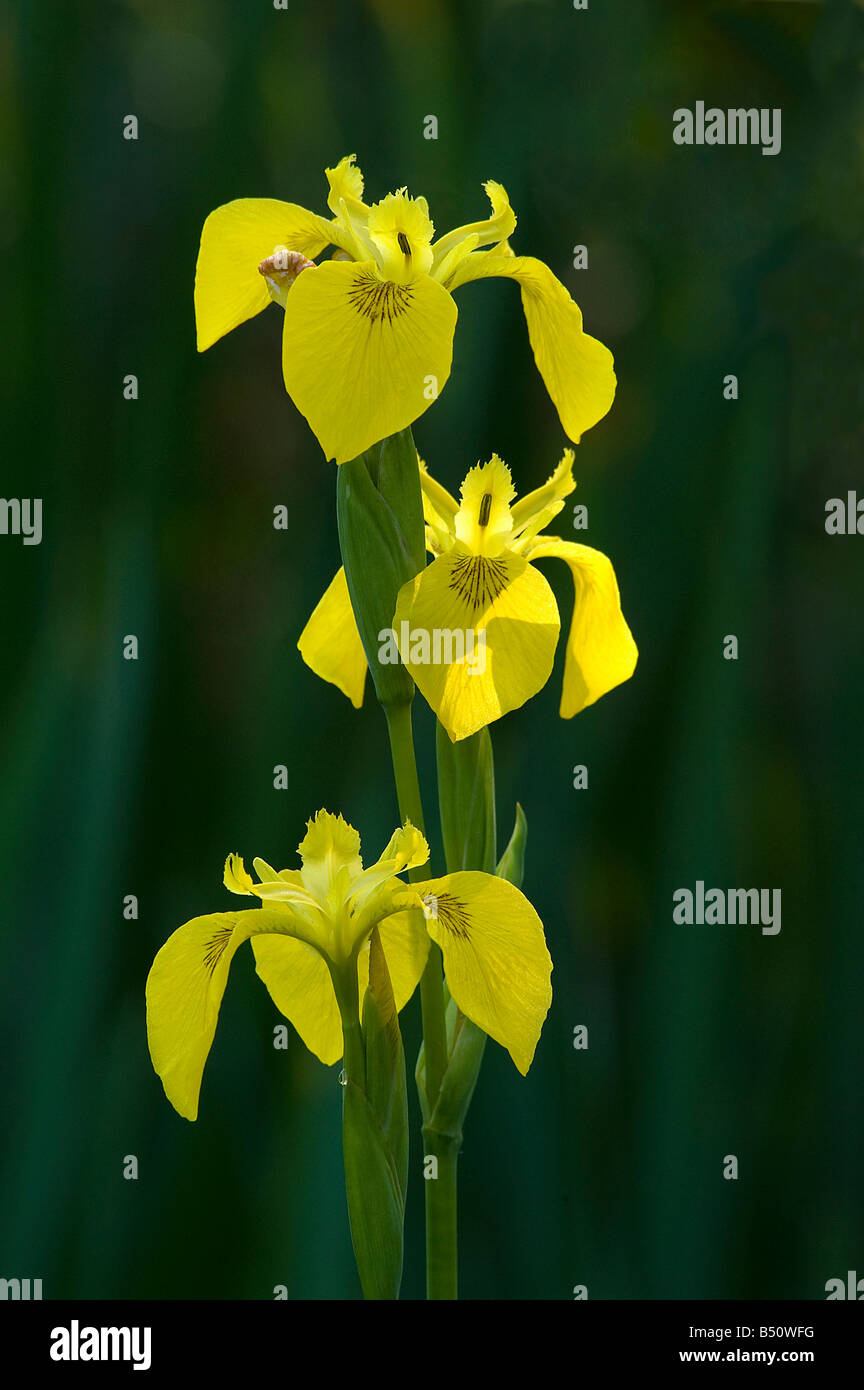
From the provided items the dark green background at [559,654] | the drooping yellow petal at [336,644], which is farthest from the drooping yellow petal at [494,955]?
the dark green background at [559,654]

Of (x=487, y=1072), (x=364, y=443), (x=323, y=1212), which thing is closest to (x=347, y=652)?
(x=364, y=443)

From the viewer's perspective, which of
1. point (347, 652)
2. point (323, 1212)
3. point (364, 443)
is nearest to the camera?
point (364, 443)

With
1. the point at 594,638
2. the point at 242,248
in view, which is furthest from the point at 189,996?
the point at 242,248

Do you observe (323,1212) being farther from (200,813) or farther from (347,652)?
(347,652)

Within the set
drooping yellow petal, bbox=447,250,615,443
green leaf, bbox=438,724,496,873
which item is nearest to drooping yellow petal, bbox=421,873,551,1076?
green leaf, bbox=438,724,496,873

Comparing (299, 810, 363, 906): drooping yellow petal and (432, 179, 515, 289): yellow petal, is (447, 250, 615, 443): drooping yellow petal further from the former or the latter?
(299, 810, 363, 906): drooping yellow petal

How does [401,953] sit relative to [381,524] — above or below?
below

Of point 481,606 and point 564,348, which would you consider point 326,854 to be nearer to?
point 481,606
